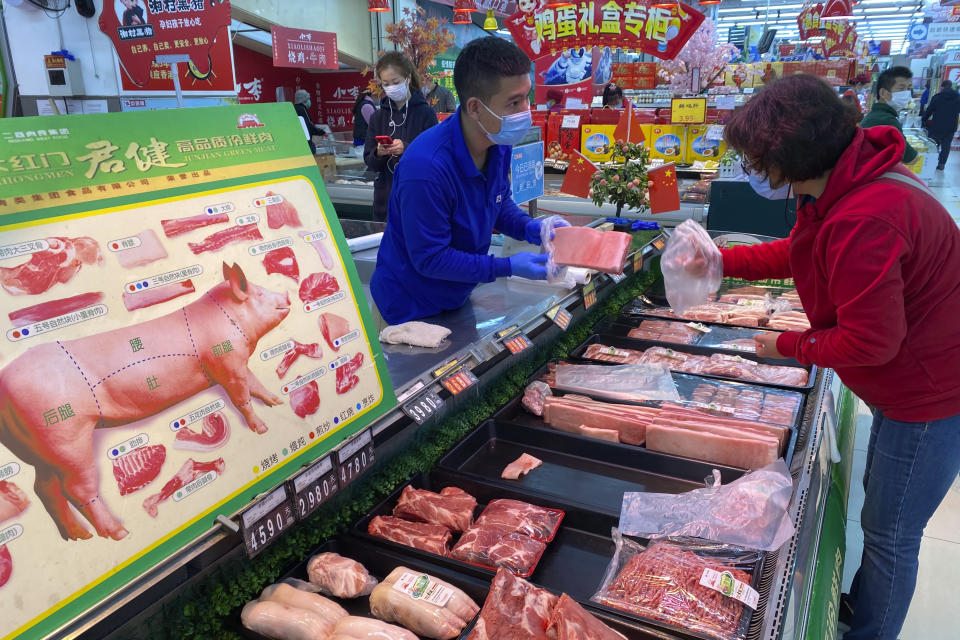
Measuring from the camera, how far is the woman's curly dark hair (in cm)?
166

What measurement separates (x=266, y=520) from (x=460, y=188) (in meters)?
1.46

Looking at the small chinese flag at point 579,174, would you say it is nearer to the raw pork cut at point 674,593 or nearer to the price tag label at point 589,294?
the price tag label at point 589,294

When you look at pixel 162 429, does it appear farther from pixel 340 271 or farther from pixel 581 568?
pixel 581 568

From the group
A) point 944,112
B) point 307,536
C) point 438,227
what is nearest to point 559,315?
point 438,227

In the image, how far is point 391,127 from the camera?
18.1ft

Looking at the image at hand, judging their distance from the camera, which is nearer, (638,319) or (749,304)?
(638,319)

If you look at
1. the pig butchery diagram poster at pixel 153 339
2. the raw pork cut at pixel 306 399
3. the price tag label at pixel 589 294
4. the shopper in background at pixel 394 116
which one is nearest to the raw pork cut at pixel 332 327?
the pig butchery diagram poster at pixel 153 339

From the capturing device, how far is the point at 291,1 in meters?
13.6

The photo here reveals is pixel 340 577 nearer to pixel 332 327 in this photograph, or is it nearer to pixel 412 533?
pixel 412 533

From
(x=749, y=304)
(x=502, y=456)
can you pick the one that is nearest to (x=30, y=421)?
(x=502, y=456)

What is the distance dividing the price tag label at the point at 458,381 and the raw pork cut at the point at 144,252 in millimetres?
929

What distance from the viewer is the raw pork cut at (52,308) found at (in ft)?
3.58

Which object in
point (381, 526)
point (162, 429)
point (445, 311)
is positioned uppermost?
point (162, 429)

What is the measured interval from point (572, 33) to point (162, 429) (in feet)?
17.7
